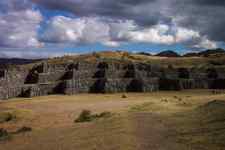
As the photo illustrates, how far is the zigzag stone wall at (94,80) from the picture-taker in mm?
37531

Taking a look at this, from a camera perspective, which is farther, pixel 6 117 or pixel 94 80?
pixel 94 80

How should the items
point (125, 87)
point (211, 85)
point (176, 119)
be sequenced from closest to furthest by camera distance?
point (176, 119) < point (125, 87) < point (211, 85)

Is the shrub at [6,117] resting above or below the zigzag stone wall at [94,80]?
below

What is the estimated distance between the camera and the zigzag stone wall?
37531 mm

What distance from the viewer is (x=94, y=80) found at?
136 ft

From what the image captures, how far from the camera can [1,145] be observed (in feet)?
41.8

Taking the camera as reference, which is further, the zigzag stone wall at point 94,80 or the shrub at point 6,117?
the zigzag stone wall at point 94,80

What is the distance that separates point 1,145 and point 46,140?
164cm

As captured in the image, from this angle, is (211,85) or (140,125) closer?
(140,125)

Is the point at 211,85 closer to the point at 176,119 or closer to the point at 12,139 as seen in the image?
the point at 176,119

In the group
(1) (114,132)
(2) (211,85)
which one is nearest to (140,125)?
(1) (114,132)

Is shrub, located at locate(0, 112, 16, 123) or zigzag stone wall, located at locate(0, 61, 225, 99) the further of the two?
zigzag stone wall, located at locate(0, 61, 225, 99)

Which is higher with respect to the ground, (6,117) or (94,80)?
(94,80)

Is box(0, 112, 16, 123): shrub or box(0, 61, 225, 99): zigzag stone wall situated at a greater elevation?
box(0, 61, 225, 99): zigzag stone wall
